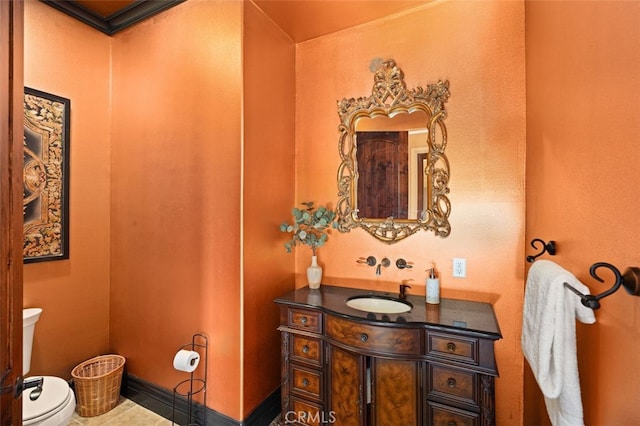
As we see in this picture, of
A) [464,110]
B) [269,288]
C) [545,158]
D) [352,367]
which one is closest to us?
[545,158]

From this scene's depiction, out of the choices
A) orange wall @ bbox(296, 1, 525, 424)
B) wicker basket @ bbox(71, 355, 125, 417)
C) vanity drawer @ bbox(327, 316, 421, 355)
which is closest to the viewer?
vanity drawer @ bbox(327, 316, 421, 355)

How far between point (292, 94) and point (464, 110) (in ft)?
4.14

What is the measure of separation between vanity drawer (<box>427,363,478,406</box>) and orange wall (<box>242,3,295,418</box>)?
108 cm

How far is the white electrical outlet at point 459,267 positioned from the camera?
1793 millimetres

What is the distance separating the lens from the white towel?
826 mm

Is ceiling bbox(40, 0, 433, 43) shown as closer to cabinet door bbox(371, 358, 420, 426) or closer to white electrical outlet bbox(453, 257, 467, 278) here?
white electrical outlet bbox(453, 257, 467, 278)

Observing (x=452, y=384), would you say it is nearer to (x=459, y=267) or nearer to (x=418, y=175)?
(x=459, y=267)

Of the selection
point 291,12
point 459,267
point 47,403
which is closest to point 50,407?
point 47,403

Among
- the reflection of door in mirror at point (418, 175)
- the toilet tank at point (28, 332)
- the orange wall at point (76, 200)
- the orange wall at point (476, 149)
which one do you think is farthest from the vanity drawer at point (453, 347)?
the orange wall at point (76, 200)

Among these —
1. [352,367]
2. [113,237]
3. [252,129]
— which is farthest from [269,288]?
[113,237]

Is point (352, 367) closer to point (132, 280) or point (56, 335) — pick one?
point (132, 280)

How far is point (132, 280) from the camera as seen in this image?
7.30ft

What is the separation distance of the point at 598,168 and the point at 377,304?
1312 mm

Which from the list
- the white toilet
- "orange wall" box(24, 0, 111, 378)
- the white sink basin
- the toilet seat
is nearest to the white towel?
the white sink basin
